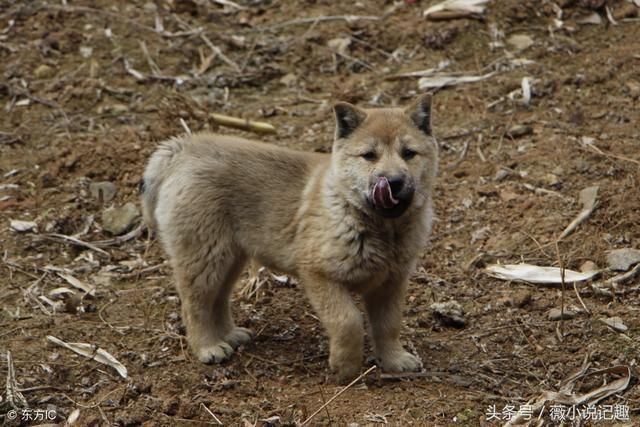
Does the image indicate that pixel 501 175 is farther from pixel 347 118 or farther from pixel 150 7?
pixel 150 7

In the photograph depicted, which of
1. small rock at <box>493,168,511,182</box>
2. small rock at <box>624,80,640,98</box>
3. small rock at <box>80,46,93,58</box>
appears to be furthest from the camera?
small rock at <box>80,46,93,58</box>

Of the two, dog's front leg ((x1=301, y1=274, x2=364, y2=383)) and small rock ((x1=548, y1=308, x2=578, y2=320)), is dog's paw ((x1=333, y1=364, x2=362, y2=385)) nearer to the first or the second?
dog's front leg ((x1=301, y1=274, x2=364, y2=383))

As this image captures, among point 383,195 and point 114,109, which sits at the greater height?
point 383,195

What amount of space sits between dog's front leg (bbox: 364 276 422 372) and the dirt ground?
6.8 inches

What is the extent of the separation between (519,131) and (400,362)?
11.8 ft

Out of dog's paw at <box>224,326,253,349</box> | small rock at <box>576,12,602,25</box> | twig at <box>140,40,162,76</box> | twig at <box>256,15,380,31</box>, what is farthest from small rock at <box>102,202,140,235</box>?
small rock at <box>576,12,602,25</box>

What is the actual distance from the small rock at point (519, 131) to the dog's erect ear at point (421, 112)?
2822mm

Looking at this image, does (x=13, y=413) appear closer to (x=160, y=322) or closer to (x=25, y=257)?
(x=160, y=322)

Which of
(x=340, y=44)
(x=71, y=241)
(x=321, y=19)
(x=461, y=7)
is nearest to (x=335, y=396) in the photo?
(x=71, y=241)

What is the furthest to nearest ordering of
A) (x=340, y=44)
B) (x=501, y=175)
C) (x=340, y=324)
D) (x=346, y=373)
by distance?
(x=340, y=44), (x=501, y=175), (x=346, y=373), (x=340, y=324)

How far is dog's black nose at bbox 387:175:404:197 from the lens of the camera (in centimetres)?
614

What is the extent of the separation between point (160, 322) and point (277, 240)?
1.30m

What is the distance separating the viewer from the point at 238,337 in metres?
7.20

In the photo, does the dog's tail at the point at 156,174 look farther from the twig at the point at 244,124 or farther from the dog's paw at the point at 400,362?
the twig at the point at 244,124
